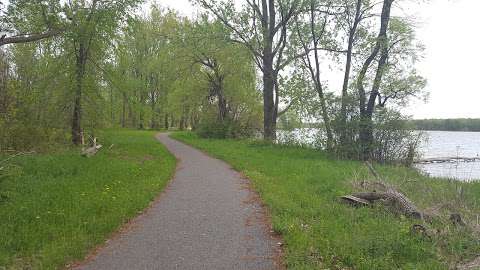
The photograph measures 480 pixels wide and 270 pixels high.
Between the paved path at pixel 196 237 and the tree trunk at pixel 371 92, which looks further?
the tree trunk at pixel 371 92

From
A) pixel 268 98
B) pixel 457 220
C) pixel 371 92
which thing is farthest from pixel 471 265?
pixel 268 98

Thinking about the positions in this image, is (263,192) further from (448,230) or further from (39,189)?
(39,189)

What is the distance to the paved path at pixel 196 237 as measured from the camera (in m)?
5.34

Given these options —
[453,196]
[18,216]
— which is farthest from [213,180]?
[453,196]

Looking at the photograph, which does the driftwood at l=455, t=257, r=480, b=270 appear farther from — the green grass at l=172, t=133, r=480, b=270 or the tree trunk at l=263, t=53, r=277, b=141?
the tree trunk at l=263, t=53, r=277, b=141

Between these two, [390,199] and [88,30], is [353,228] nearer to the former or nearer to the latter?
[390,199]

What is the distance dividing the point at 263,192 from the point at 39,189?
5473 millimetres

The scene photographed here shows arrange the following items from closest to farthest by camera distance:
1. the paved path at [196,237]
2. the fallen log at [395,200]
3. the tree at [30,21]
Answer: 1. the paved path at [196,237]
2. the fallen log at [395,200]
3. the tree at [30,21]

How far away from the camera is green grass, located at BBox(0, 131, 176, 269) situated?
5585 mm

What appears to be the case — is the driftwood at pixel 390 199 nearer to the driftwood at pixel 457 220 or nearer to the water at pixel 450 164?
the driftwood at pixel 457 220

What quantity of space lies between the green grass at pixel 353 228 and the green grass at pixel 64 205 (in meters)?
3.06

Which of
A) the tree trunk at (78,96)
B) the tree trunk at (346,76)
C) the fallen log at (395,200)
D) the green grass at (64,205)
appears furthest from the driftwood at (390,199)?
the tree trunk at (78,96)

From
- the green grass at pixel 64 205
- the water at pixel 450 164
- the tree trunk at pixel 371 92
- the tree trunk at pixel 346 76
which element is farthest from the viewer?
the tree trunk at pixel 346 76

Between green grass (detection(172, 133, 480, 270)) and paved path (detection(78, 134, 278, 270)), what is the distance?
0.42 metres
